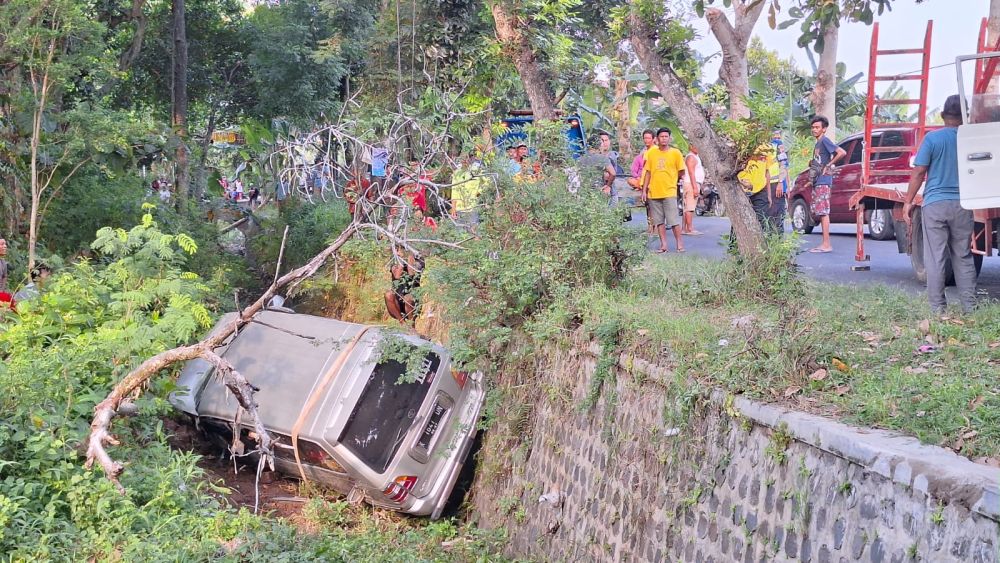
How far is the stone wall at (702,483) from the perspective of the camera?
12.3 ft

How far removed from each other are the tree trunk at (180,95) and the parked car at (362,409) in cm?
856

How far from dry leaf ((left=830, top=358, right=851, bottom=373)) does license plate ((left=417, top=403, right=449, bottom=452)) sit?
4.45 m

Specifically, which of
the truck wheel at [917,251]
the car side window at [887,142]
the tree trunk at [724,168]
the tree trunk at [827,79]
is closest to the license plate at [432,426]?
the tree trunk at [724,168]

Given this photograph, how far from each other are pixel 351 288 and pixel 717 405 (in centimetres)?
924

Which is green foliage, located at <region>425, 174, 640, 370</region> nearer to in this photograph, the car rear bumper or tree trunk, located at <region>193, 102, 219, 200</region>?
the car rear bumper

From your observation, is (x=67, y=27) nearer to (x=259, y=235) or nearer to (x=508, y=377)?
(x=259, y=235)

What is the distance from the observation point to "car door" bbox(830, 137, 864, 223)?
15.1 meters

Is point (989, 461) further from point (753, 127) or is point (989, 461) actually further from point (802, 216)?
point (802, 216)

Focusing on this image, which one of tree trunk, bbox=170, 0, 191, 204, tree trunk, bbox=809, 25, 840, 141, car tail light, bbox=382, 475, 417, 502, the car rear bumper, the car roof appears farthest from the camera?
tree trunk, bbox=809, 25, 840, 141

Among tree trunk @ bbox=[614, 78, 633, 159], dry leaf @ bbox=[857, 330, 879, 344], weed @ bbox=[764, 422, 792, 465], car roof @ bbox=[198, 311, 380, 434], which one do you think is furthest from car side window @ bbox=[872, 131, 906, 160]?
tree trunk @ bbox=[614, 78, 633, 159]

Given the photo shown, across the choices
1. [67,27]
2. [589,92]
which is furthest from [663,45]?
[589,92]

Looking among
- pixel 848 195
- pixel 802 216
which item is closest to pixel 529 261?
pixel 848 195

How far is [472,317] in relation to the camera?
852 centimetres

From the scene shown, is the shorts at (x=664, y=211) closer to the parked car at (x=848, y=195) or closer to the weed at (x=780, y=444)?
the parked car at (x=848, y=195)
